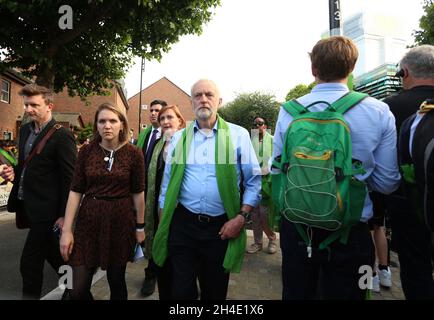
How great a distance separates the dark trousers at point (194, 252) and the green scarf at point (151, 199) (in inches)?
32.0

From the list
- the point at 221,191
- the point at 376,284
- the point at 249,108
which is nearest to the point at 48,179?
the point at 221,191

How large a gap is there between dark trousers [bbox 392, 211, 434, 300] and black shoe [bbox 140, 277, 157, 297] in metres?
2.41

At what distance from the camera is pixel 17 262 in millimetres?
4816

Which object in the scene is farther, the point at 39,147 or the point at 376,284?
the point at 376,284

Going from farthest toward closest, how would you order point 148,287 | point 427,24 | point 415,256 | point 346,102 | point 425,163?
point 427,24 → point 148,287 → point 415,256 → point 346,102 → point 425,163

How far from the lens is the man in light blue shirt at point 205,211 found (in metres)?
2.29

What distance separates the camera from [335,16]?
432 cm

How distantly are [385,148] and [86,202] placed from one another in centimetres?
214

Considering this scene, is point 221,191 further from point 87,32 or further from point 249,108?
point 249,108

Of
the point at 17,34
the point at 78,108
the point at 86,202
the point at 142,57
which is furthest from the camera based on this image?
the point at 78,108

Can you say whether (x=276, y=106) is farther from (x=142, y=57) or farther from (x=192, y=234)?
(x=192, y=234)

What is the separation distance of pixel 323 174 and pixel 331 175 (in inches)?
1.4

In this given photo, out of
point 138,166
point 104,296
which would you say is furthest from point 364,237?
point 104,296

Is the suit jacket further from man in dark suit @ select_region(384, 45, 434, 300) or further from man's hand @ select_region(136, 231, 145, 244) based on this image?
man in dark suit @ select_region(384, 45, 434, 300)
